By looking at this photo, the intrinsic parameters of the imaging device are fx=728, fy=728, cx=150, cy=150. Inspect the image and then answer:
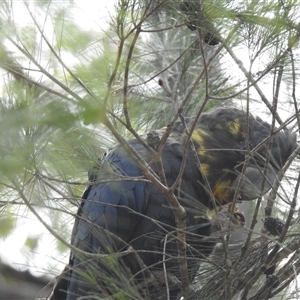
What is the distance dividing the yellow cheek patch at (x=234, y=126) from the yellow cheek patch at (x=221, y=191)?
0.32 m

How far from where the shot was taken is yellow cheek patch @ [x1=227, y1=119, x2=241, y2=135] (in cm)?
441

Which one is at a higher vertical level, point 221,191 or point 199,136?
point 199,136

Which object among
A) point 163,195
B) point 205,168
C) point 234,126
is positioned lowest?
point 163,195

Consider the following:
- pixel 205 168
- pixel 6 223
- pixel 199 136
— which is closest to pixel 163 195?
pixel 205 168

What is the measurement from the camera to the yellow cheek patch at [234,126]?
4410mm

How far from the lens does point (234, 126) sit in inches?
174

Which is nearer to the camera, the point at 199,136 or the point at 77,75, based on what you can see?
the point at 77,75

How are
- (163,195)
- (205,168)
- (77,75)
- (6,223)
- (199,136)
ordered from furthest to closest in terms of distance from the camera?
A: 1. (199,136)
2. (205,168)
3. (6,223)
4. (163,195)
5. (77,75)

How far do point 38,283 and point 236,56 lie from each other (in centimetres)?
217

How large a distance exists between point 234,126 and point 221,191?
40 cm

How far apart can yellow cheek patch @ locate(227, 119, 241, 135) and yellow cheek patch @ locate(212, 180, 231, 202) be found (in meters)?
0.32

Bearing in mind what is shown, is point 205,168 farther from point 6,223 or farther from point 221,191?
point 6,223

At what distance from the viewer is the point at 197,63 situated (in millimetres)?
5090

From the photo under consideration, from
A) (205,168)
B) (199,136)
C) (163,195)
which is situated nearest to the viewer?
(163,195)
